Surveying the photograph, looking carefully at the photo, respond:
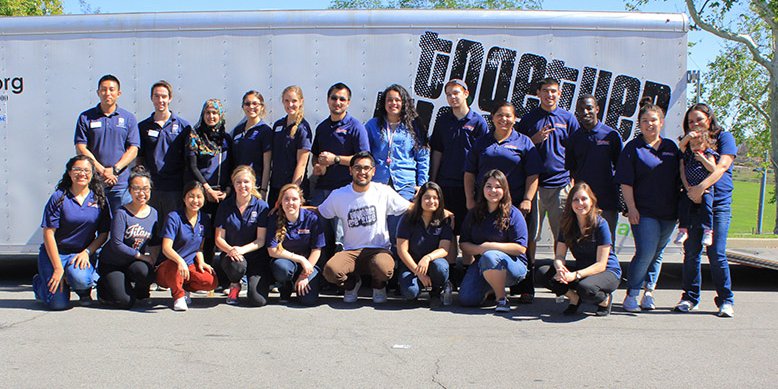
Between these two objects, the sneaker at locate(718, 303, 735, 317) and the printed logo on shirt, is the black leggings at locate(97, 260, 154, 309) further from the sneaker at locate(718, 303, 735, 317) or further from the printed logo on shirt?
the sneaker at locate(718, 303, 735, 317)

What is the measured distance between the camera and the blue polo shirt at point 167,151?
680 centimetres

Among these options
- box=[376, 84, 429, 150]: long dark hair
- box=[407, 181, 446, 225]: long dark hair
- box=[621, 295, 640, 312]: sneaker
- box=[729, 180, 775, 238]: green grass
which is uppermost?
box=[376, 84, 429, 150]: long dark hair

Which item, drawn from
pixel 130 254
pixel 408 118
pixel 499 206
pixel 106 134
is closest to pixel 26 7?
pixel 106 134

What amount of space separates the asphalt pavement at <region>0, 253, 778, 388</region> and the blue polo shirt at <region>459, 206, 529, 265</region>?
62cm

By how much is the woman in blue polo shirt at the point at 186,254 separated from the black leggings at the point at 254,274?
0.19m

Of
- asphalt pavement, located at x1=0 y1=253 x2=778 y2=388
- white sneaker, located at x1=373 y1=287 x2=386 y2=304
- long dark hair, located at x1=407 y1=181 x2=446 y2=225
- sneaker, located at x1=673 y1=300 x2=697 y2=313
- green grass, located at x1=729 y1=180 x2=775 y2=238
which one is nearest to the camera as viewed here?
asphalt pavement, located at x1=0 y1=253 x2=778 y2=388

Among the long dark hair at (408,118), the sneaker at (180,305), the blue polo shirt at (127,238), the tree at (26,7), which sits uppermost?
the tree at (26,7)

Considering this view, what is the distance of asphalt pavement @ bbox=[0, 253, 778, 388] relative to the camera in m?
4.17

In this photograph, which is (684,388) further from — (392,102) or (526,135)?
(392,102)

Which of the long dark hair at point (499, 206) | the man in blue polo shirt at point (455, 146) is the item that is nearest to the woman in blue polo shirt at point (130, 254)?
the man in blue polo shirt at point (455, 146)

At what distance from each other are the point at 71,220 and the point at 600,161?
4.75 meters

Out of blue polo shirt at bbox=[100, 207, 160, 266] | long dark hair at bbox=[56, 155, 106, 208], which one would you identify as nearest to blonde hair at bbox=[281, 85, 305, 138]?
blue polo shirt at bbox=[100, 207, 160, 266]

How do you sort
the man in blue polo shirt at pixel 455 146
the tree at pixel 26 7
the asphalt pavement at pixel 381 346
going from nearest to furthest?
the asphalt pavement at pixel 381 346, the man in blue polo shirt at pixel 455 146, the tree at pixel 26 7

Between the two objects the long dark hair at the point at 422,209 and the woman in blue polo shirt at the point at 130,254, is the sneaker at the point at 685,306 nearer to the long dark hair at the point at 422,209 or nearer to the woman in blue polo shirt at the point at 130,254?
the long dark hair at the point at 422,209
